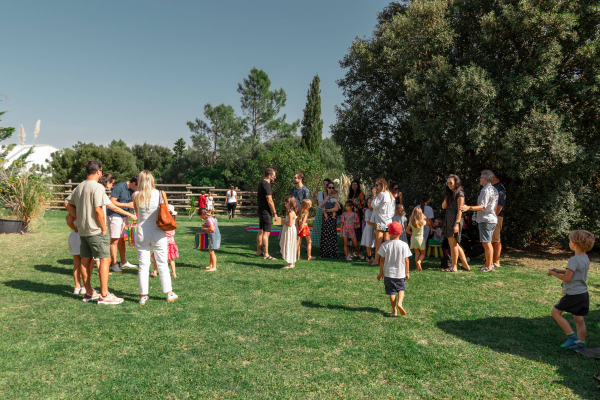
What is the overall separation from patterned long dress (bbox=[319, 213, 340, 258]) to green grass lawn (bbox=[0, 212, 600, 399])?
1.96 meters

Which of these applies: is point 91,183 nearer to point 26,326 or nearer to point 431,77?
point 26,326

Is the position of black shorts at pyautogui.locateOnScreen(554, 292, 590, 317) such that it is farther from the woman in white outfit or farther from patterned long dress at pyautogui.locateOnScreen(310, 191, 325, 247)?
patterned long dress at pyautogui.locateOnScreen(310, 191, 325, 247)

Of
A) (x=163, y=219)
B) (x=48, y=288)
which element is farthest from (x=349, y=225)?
(x=48, y=288)

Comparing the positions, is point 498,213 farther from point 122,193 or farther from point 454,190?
point 122,193

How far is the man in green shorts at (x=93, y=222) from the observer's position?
4781mm

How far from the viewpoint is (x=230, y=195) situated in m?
19.7

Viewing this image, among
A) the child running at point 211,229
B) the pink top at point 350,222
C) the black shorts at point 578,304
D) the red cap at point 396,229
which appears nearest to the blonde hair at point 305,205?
the pink top at point 350,222

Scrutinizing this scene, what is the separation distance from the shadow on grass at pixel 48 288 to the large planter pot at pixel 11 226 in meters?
6.36

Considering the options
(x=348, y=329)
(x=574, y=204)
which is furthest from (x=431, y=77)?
(x=348, y=329)

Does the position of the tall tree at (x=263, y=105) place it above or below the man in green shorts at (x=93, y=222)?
above

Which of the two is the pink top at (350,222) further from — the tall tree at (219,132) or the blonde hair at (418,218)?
the tall tree at (219,132)

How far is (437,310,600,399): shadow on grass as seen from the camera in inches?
124

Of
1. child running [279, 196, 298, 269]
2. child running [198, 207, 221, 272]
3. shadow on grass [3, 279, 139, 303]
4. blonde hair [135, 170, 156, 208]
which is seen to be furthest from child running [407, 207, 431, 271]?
shadow on grass [3, 279, 139, 303]

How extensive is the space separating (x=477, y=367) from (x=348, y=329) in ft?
4.38
